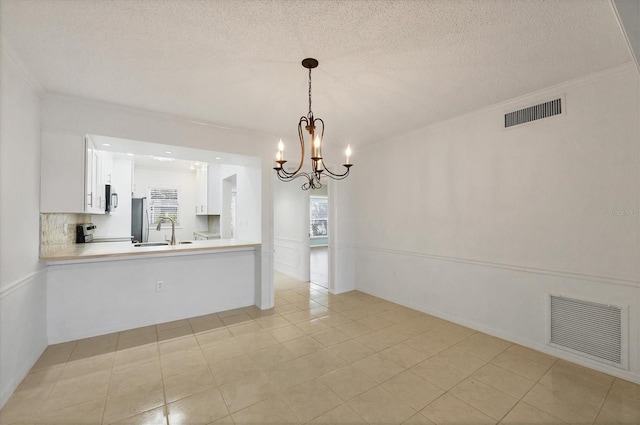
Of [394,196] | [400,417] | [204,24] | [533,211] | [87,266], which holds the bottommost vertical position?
[400,417]

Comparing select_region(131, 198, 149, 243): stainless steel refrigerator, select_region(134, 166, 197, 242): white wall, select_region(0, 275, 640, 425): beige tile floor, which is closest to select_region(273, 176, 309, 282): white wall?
select_region(0, 275, 640, 425): beige tile floor

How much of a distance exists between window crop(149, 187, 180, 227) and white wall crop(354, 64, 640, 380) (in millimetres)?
5837

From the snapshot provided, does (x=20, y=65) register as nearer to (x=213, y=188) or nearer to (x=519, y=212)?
(x=213, y=188)

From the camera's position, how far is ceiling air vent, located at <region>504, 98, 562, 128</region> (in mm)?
2767

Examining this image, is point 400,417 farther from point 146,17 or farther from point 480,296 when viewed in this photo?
point 146,17

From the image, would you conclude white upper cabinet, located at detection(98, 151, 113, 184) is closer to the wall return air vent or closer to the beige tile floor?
the beige tile floor

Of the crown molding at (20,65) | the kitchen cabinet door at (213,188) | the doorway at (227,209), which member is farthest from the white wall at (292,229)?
the crown molding at (20,65)

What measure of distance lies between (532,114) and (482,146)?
1.84 ft

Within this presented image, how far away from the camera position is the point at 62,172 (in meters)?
2.94

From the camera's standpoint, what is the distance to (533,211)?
2.92m

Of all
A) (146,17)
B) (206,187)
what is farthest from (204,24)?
(206,187)

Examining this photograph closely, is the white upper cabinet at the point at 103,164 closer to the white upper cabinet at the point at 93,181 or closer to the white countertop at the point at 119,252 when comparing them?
the white upper cabinet at the point at 93,181

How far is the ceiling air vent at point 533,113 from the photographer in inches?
109

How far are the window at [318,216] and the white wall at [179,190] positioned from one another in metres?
4.80
